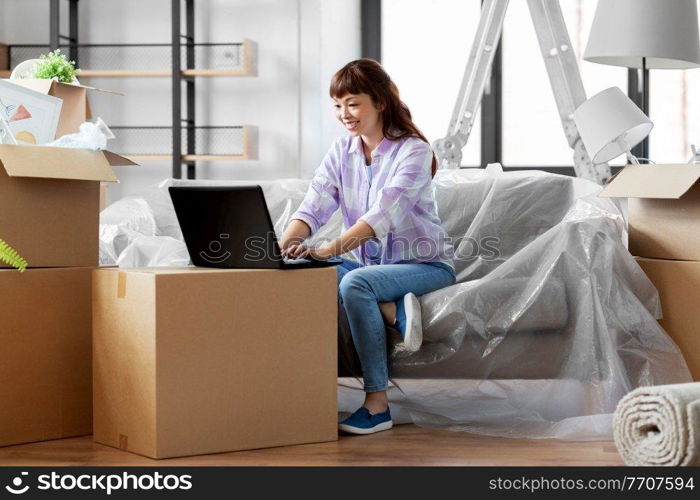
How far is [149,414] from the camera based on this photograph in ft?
5.78

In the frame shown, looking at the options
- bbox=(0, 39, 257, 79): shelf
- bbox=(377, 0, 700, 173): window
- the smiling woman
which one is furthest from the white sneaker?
bbox=(0, 39, 257, 79): shelf

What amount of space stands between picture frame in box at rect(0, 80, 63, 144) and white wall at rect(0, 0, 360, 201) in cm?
216

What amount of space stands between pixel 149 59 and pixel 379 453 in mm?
2911

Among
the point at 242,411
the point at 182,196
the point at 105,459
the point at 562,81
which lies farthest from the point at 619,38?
the point at 105,459

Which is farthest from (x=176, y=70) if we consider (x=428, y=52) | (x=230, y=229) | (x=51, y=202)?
(x=230, y=229)

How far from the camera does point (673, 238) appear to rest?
221 centimetres

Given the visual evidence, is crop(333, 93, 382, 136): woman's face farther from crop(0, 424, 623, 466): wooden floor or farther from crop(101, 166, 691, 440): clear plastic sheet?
crop(0, 424, 623, 466): wooden floor

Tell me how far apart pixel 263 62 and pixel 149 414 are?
267cm

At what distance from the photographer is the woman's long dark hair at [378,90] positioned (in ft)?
7.03

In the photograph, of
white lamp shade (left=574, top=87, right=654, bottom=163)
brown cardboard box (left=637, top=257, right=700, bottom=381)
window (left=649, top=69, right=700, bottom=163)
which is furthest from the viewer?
window (left=649, top=69, right=700, bottom=163)

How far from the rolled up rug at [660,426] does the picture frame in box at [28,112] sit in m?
1.25

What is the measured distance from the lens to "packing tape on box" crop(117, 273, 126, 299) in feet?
5.98

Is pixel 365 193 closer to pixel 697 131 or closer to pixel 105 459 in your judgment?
pixel 105 459

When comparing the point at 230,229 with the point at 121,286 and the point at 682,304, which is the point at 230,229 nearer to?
the point at 121,286
